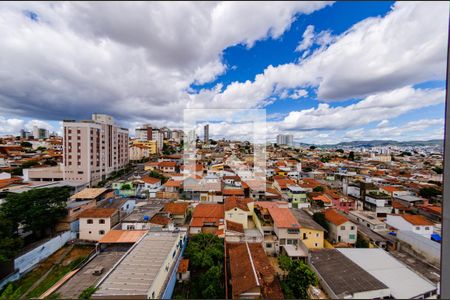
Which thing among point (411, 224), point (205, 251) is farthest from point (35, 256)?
point (411, 224)

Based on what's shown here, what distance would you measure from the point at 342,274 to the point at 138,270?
2250 mm

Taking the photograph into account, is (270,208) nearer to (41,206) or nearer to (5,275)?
(5,275)

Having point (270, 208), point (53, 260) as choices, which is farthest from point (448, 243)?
point (53, 260)

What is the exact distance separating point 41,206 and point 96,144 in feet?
18.5

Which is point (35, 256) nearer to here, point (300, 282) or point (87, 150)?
point (300, 282)

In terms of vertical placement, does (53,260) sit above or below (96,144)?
below

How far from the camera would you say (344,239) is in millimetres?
3955

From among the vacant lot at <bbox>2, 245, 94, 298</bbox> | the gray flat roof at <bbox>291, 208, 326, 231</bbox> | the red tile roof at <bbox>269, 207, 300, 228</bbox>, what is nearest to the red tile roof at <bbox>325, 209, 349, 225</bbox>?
the gray flat roof at <bbox>291, 208, 326, 231</bbox>

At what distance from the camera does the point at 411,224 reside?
14.4ft

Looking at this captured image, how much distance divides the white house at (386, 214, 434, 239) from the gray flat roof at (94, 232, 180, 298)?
554cm

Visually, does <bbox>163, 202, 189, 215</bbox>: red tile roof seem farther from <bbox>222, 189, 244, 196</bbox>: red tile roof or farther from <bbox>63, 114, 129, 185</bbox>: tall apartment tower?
<bbox>63, 114, 129, 185</bbox>: tall apartment tower

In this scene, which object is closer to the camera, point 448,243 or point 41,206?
point 448,243

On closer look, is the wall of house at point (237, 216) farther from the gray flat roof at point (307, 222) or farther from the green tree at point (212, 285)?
the green tree at point (212, 285)

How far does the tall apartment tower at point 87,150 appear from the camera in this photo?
8.44 m
